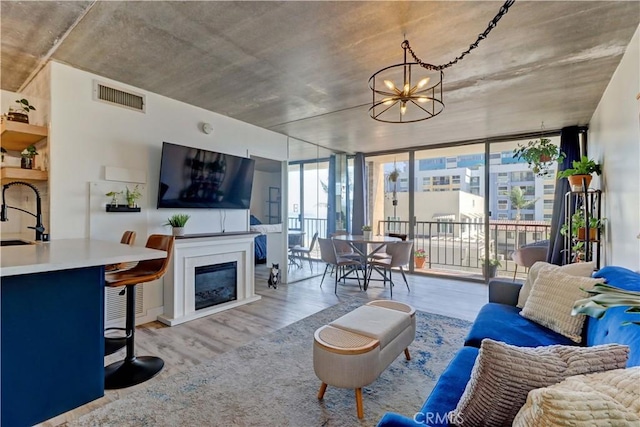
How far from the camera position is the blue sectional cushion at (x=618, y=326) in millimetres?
1176

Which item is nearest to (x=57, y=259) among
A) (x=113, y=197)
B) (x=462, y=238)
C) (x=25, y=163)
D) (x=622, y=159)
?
(x=113, y=197)

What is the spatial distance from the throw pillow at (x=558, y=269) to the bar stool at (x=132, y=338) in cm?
276

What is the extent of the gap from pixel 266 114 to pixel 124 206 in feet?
6.87

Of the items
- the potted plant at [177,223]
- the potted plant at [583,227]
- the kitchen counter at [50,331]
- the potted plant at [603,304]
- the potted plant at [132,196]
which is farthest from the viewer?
the potted plant at [177,223]

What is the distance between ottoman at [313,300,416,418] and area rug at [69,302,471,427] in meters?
0.16

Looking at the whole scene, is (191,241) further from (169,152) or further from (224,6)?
(224,6)

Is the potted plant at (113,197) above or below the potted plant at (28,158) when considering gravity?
below

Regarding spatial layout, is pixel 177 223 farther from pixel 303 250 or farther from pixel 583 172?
pixel 583 172

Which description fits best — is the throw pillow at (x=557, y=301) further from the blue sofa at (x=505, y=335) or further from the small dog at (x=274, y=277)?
the small dog at (x=274, y=277)

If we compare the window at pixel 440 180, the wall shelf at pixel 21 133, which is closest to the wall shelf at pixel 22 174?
the wall shelf at pixel 21 133

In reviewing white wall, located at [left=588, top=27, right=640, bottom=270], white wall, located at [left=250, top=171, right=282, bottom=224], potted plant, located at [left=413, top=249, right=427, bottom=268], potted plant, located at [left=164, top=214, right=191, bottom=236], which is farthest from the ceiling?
potted plant, located at [left=413, top=249, right=427, bottom=268]

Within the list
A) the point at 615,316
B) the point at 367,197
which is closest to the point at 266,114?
the point at 367,197

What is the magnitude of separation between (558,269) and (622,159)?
135cm

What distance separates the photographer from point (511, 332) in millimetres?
1949
